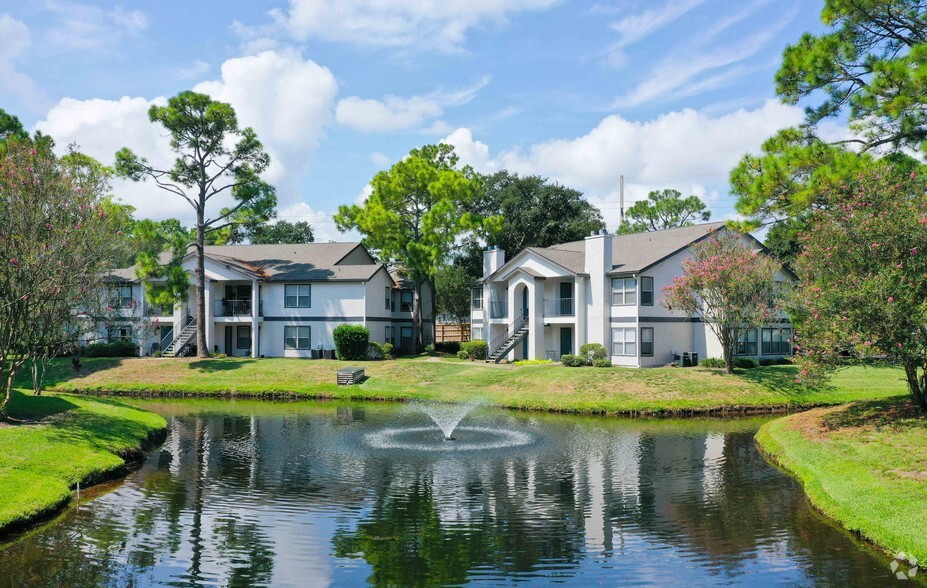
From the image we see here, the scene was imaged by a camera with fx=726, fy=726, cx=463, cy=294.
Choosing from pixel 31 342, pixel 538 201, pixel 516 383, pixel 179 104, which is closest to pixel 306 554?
pixel 31 342

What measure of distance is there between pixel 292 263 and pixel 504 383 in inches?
889

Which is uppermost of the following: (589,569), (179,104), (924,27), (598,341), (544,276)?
(179,104)

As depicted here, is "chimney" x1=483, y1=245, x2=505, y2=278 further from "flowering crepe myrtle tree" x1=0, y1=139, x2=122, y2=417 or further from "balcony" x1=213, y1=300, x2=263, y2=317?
"flowering crepe myrtle tree" x1=0, y1=139, x2=122, y2=417

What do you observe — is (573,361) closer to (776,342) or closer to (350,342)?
(776,342)

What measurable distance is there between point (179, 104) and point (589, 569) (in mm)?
40576

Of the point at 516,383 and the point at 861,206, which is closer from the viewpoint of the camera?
the point at 861,206

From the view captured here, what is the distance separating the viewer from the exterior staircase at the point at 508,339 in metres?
44.5

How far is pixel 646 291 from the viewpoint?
41156 mm

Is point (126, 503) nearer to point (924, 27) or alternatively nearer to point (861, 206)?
point (861, 206)

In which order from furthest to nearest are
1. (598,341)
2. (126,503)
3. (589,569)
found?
(598,341), (126,503), (589,569)

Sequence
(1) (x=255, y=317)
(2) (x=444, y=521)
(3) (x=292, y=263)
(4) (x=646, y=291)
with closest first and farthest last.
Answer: (2) (x=444, y=521) < (4) (x=646, y=291) < (1) (x=255, y=317) < (3) (x=292, y=263)

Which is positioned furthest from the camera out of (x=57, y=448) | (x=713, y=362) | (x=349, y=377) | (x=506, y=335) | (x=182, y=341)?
(x=182, y=341)

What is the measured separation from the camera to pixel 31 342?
73.4 feet

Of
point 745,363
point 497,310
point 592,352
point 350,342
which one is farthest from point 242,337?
point 745,363
